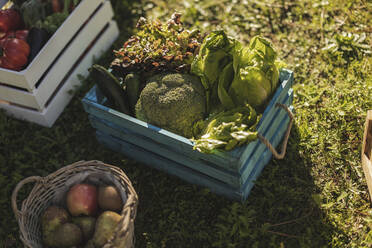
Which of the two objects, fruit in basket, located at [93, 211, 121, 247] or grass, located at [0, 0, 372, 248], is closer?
fruit in basket, located at [93, 211, 121, 247]

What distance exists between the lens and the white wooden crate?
11.5ft

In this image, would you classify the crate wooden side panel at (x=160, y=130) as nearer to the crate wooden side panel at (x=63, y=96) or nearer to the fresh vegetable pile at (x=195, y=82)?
the fresh vegetable pile at (x=195, y=82)

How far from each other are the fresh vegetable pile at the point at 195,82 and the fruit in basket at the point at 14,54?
31.9 inches

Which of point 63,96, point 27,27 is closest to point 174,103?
point 63,96

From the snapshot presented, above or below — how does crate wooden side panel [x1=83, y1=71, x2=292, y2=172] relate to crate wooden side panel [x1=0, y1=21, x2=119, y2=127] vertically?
above

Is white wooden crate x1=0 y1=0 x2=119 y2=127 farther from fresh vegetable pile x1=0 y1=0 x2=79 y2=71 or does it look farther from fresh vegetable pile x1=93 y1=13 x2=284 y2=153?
fresh vegetable pile x1=93 y1=13 x2=284 y2=153

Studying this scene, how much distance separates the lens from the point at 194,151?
2791mm

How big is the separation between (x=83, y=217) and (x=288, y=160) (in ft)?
5.22

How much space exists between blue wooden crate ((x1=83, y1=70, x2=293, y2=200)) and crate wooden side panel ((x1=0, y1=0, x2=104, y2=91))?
2.03 feet

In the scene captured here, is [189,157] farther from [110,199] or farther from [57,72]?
[57,72]

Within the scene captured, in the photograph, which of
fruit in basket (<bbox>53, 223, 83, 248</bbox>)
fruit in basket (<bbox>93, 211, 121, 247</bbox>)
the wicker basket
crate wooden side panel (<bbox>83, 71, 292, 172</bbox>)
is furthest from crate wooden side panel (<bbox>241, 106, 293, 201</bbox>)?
fruit in basket (<bbox>53, 223, 83, 248</bbox>)

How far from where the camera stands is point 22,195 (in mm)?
3334

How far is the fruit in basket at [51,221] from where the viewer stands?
8.79 ft

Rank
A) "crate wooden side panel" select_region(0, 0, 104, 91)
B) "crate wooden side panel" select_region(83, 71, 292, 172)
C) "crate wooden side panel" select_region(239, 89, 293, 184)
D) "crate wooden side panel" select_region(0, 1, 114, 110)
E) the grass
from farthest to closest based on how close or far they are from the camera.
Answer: "crate wooden side panel" select_region(0, 1, 114, 110) → "crate wooden side panel" select_region(0, 0, 104, 91) → the grass → "crate wooden side panel" select_region(239, 89, 293, 184) → "crate wooden side panel" select_region(83, 71, 292, 172)
